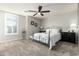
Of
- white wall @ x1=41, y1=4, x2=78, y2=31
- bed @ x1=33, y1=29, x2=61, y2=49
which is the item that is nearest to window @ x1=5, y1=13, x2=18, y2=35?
bed @ x1=33, y1=29, x2=61, y2=49

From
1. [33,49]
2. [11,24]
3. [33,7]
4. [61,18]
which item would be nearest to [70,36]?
[61,18]

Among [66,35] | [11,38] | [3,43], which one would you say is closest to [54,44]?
[66,35]

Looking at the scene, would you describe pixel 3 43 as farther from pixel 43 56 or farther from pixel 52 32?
pixel 52 32

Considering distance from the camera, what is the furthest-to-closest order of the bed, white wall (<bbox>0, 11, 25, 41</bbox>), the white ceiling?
1. the bed
2. white wall (<bbox>0, 11, 25, 41</bbox>)
3. the white ceiling

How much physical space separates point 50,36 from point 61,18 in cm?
55

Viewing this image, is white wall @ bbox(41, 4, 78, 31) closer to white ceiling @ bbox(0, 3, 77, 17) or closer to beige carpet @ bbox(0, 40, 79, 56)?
white ceiling @ bbox(0, 3, 77, 17)

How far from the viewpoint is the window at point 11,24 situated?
1806mm

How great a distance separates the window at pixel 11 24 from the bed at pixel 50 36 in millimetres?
567

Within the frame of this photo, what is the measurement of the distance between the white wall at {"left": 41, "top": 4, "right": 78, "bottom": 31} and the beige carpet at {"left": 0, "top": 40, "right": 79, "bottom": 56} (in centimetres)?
49

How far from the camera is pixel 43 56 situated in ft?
5.69

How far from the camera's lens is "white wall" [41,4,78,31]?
5.80 feet

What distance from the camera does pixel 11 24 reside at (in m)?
1.85

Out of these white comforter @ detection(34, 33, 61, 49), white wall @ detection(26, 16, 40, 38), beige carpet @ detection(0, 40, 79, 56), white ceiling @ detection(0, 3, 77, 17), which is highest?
white ceiling @ detection(0, 3, 77, 17)

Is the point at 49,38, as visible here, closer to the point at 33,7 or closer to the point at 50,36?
the point at 50,36
